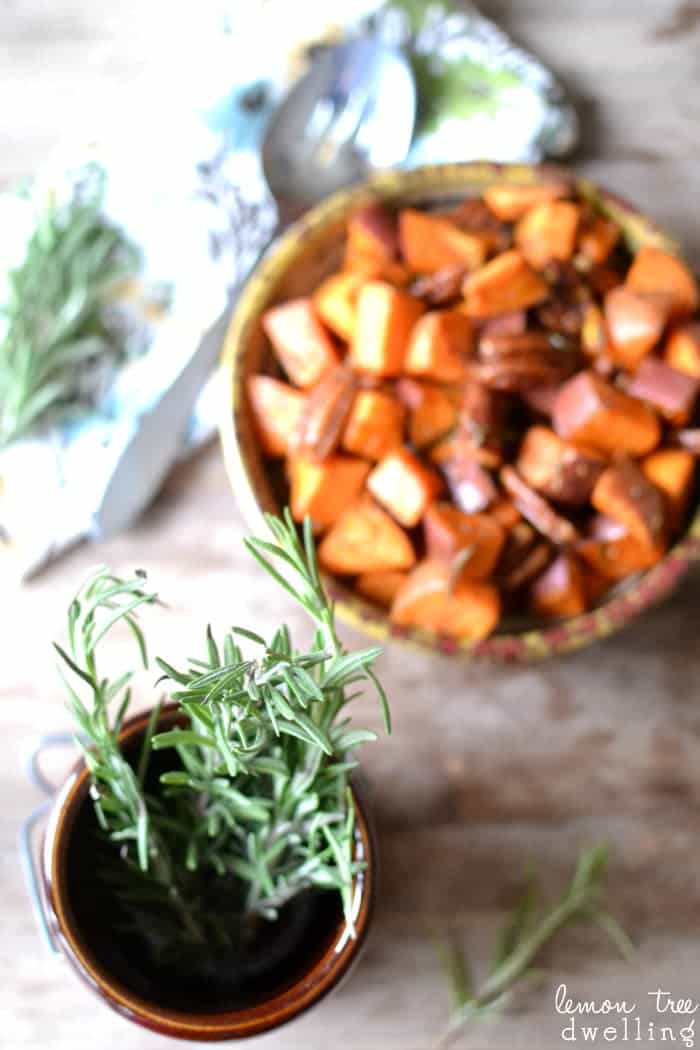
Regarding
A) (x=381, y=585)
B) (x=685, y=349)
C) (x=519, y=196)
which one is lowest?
(x=381, y=585)

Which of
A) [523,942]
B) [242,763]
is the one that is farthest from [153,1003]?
[523,942]

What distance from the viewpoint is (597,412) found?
84 centimetres

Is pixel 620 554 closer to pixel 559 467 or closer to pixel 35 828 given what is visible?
pixel 559 467

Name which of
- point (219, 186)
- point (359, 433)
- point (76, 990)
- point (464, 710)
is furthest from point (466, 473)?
point (76, 990)

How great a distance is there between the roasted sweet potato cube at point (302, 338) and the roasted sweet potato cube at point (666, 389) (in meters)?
0.26

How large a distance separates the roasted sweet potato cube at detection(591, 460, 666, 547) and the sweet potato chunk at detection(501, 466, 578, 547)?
4 centimetres

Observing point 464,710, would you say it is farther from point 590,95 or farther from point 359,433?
point 590,95

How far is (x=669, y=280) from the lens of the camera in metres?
0.89

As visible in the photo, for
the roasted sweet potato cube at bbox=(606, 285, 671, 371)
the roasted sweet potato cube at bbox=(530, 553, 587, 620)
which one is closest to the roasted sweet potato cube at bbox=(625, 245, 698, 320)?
the roasted sweet potato cube at bbox=(606, 285, 671, 371)

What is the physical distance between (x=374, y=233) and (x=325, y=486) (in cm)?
23

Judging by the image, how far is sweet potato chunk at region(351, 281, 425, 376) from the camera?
0.86 meters

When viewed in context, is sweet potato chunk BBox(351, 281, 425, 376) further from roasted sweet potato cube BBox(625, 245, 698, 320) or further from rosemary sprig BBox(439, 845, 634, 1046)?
rosemary sprig BBox(439, 845, 634, 1046)

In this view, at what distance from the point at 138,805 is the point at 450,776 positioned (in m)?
0.37

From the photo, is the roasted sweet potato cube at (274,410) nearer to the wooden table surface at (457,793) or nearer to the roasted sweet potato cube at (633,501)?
the wooden table surface at (457,793)
